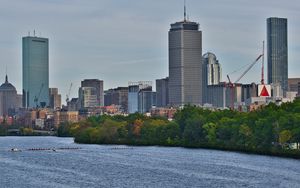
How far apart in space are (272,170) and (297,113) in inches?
1758

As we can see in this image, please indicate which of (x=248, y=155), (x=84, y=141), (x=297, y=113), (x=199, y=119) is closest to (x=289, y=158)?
(x=248, y=155)

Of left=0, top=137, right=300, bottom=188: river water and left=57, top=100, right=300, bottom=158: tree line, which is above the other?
left=57, top=100, right=300, bottom=158: tree line

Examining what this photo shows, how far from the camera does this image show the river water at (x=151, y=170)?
83938mm

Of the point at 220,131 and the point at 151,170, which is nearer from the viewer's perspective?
the point at 151,170

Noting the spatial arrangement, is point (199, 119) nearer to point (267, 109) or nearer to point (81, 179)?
point (267, 109)

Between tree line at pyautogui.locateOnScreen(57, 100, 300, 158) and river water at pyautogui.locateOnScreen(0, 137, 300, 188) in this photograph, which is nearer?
river water at pyautogui.locateOnScreen(0, 137, 300, 188)

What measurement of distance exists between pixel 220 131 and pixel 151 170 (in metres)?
53.1

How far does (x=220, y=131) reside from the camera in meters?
150

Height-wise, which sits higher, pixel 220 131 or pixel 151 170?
pixel 220 131

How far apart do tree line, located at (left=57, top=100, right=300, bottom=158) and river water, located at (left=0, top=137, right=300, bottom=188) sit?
6709 millimetres

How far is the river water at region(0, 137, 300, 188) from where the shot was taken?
83.9m

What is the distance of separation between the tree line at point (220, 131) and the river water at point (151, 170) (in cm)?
671

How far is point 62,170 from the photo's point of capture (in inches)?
3949

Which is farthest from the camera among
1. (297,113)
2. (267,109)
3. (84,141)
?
(84,141)
